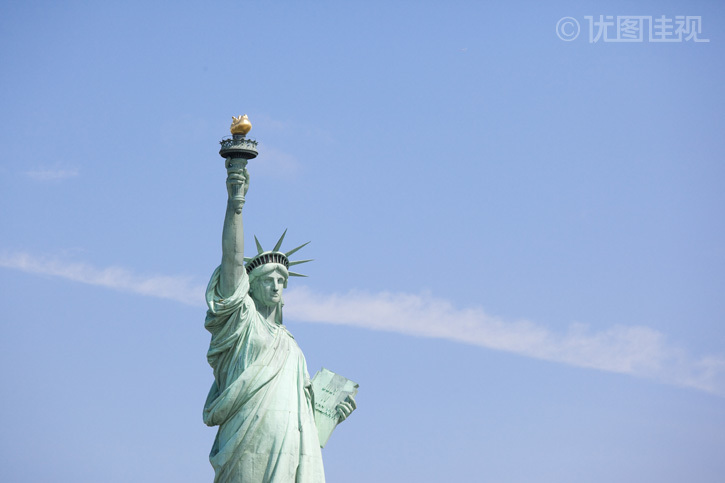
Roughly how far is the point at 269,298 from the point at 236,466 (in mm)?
3506

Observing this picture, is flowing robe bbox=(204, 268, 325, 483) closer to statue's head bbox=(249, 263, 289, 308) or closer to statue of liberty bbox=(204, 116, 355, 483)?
statue of liberty bbox=(204, 116, 355, 483)

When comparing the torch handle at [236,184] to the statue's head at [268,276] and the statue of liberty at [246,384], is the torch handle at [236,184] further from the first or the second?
the statue's head at [268,276]

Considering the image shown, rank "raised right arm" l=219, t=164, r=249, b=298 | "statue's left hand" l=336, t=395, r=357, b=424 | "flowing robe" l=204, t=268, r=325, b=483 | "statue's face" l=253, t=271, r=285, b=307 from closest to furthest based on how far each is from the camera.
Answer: "flowing robe" l=204, t=268, r=325, b=483 < "raised right arm" l=219, t=164, r=249, b=298 < "statue's face" l=253, t=271, r=285, b=307 < "statue's left hand" l=336, t=395, r=357, b=424

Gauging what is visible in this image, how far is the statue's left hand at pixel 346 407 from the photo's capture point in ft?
80.7

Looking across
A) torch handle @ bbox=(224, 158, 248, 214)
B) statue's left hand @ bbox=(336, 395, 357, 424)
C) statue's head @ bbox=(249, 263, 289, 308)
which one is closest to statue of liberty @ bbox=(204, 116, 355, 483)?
torch handle @ bbox=(224, 158, 248, 214)

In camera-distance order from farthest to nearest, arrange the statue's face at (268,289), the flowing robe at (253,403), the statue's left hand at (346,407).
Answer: the statue's left hand at (346,407), the statue's face at (268,289), the flowing robe at (253,403)

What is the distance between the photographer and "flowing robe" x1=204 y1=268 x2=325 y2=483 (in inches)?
889

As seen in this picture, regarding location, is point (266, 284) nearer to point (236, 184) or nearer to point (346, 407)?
point (236, 184)

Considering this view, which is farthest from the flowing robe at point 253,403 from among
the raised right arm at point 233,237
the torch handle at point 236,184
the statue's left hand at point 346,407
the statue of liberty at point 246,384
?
the torch handle at point 236,184

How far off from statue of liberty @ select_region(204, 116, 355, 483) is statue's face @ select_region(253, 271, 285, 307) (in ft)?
1.06

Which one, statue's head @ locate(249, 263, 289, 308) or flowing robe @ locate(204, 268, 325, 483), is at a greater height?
statue's head @ locate(249, 263, 289, 308)

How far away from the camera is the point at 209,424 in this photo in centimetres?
2311

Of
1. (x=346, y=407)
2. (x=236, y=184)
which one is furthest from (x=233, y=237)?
(x=346, y=407)

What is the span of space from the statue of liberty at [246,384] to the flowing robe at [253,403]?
2cm
